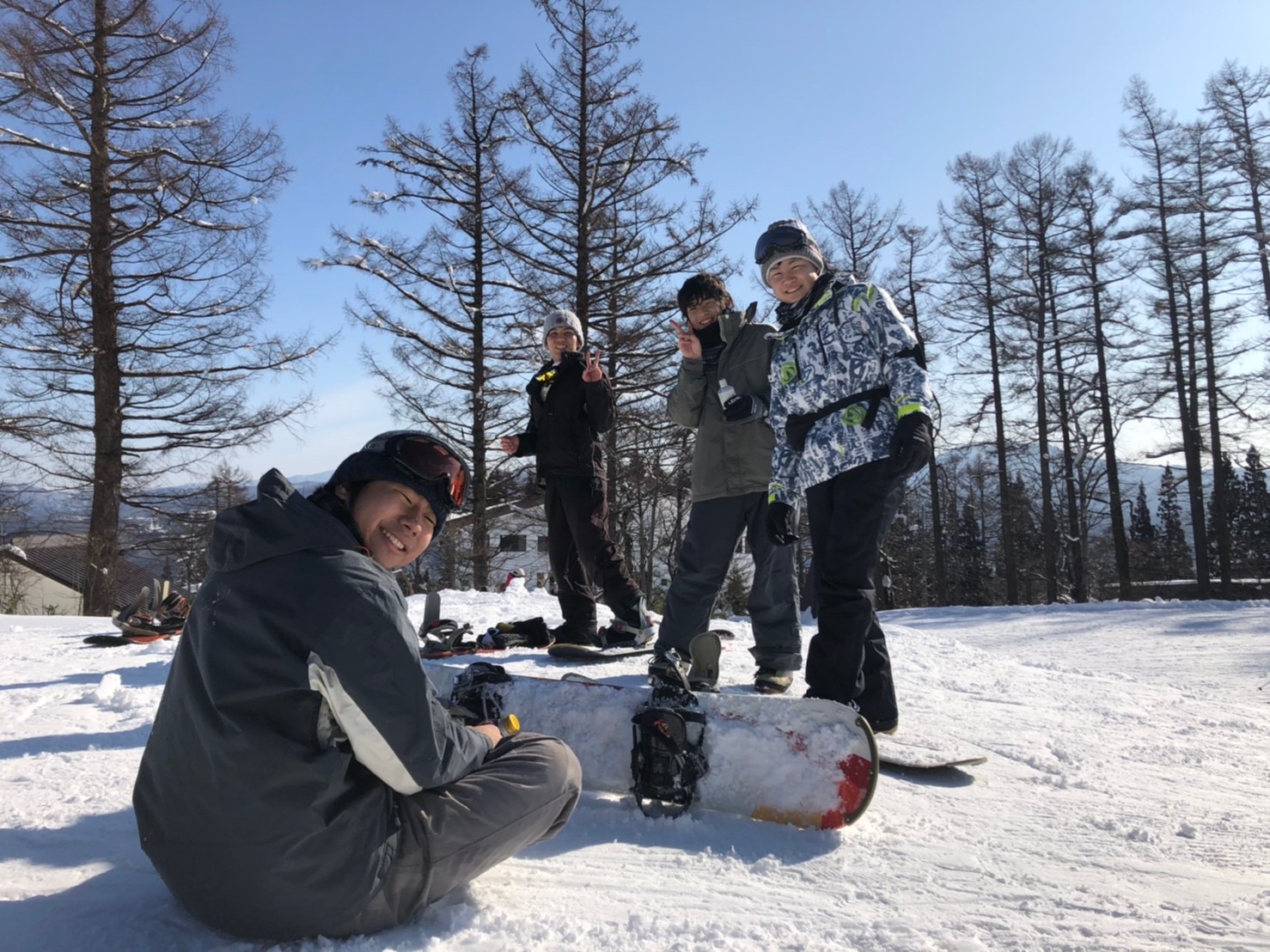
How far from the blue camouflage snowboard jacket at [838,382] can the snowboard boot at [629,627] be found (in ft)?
5.46

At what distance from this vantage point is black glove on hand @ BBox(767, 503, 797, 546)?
10.6 feet

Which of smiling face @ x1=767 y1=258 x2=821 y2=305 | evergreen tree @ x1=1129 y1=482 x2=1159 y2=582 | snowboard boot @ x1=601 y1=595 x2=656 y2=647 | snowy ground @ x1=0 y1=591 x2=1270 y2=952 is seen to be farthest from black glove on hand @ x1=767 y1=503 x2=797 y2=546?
evergreen tree @ x1=1129 y1=482 x2=1159 y2=582

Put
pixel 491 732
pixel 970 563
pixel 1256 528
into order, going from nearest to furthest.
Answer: pixel 491 732 < pixel 1256 528 < pixel 970 563

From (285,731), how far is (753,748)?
1402mm

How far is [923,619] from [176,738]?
9.88m

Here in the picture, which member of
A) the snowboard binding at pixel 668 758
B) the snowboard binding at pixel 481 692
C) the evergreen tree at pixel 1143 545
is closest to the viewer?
the snowboard binding at pixel 668 758

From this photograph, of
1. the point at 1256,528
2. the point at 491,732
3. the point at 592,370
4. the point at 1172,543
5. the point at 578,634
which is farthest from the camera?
the point at 1172,543

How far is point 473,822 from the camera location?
63.4 inches

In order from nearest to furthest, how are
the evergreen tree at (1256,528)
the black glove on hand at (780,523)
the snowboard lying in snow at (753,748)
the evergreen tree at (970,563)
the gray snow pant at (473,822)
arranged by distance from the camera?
1. the gray snow pant at (473,822)
2. the snowboard lying in snow at (753,748)
3. the black glove on hand at (780,523)
4. the evergreen tree at (1256,528)
5. the evergreen tree at (970,563)

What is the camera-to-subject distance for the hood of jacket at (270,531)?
139 cm

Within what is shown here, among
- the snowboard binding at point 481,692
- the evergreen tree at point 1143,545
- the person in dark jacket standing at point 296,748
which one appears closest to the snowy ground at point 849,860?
the person in dark jacket standing at point 296,748

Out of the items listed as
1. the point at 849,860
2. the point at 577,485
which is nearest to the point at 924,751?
the point at 849,860

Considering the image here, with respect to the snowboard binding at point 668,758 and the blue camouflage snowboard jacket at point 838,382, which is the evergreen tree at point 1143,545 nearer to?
the blue camouflage snowboard jacket at point 838,382

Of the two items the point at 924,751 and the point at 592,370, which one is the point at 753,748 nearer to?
the point at 924,751
